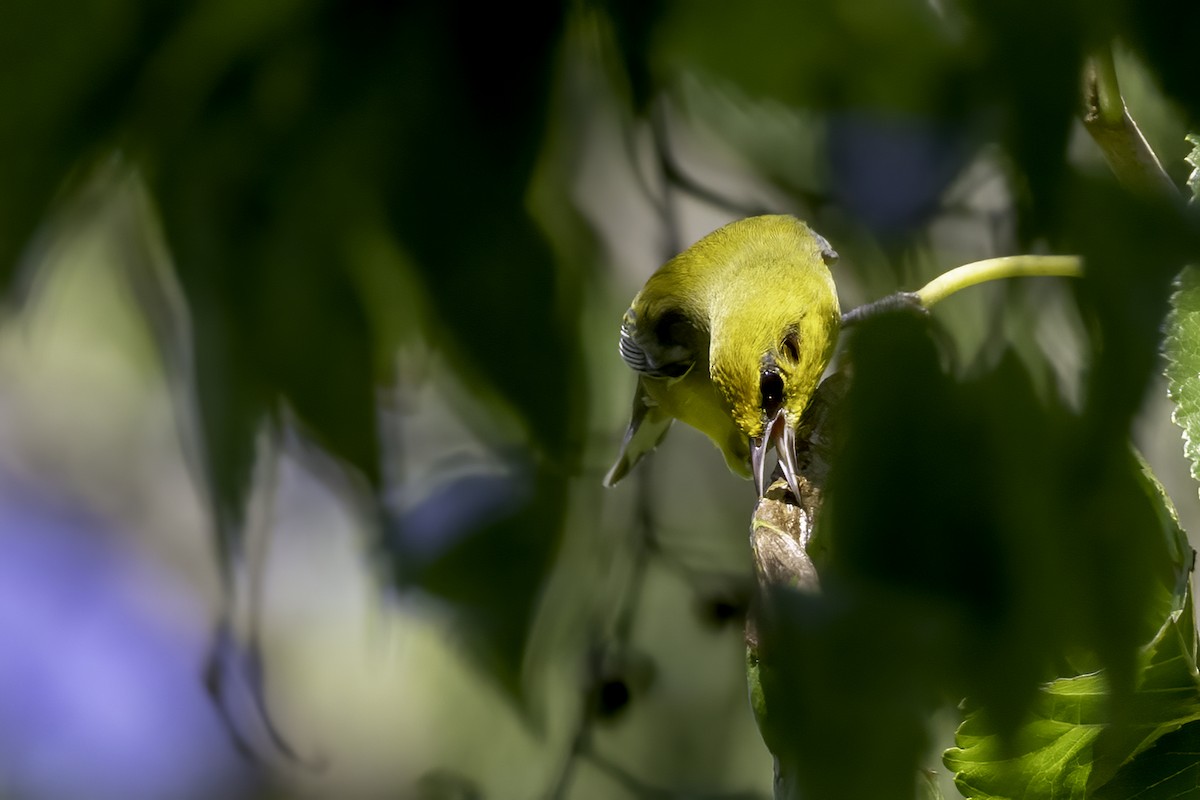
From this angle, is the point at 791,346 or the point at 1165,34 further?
the point at 791,346

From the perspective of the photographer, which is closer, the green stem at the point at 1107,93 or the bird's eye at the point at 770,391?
the green stem at the point at 1107,93

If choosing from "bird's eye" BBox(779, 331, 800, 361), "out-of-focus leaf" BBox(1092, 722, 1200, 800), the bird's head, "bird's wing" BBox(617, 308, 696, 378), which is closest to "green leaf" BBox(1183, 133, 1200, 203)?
"out-of-focus leaf" BBox(1092, 722, 1200, 800)

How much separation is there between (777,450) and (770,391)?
145 mm

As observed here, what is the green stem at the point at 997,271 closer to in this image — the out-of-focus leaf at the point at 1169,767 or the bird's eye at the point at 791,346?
the out-of-focus leaf at the point at 1169,767

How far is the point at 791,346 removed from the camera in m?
1.14

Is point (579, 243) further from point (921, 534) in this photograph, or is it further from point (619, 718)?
point (619, 718)

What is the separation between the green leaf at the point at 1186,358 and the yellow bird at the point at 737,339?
317 mm

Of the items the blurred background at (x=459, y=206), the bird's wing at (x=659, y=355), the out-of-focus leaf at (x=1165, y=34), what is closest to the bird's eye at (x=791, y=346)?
the bird's wing at (x=659, y=355)

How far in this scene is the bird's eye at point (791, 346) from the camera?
3.69 ft

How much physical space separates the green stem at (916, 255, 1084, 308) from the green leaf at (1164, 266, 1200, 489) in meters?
0.04

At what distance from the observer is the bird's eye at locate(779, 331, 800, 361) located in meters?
1.13

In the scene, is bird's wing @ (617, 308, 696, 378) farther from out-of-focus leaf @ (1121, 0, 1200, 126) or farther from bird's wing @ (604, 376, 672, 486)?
out-of-focus leaf @ (1121, 0, 1200, 126)

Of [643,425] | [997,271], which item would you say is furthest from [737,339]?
[997,271]

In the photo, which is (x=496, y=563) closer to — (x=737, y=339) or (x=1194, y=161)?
(x=1194, y=161)
